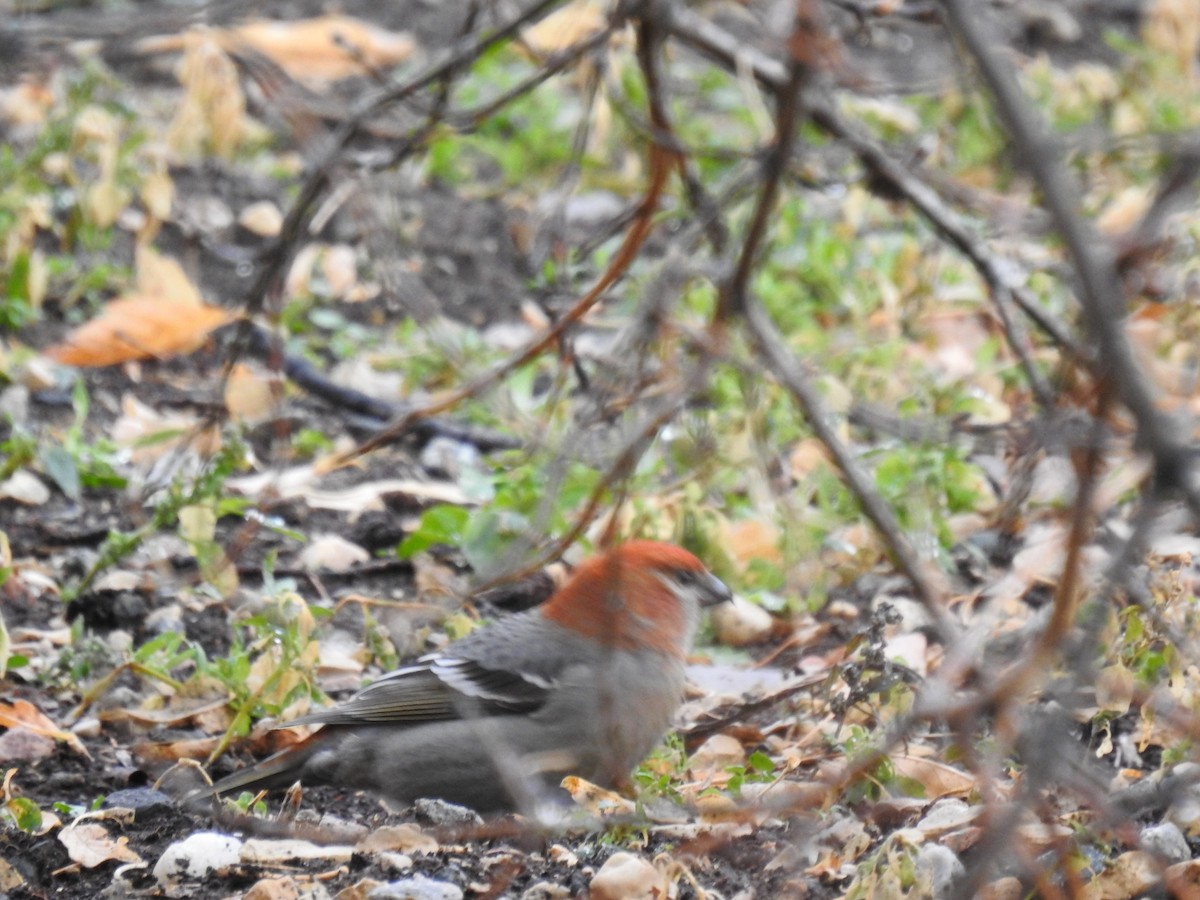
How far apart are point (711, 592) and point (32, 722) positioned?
1.76 metres

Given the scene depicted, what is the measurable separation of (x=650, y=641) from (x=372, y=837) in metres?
1.05

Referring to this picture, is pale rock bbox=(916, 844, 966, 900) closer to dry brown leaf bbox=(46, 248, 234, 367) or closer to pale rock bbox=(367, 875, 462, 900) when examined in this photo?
pale rock bbox=(367, 875, 462, 900)

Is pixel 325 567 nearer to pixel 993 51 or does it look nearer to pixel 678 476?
pixel 678 476

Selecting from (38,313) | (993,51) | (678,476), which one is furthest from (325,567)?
(993,51)

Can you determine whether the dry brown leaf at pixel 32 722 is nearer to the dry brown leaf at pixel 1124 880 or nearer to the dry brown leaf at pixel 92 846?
the dry brown leaf at pixel 92 846

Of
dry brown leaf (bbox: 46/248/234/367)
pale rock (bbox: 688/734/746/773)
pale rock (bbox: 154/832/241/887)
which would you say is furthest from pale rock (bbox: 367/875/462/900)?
dry brown leaf (bbox: 46/248/234/367)

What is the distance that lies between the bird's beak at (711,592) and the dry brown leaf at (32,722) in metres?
1.62

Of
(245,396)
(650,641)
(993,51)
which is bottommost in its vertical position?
(650,641)

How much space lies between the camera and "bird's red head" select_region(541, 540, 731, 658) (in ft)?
13.9

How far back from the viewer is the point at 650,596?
170 inches

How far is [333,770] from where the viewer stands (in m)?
4.11

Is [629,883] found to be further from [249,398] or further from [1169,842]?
[249,398]

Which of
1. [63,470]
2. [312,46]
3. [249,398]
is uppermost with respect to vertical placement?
[312,46]

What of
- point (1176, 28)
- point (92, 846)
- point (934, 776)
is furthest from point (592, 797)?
point (1176, 28)
